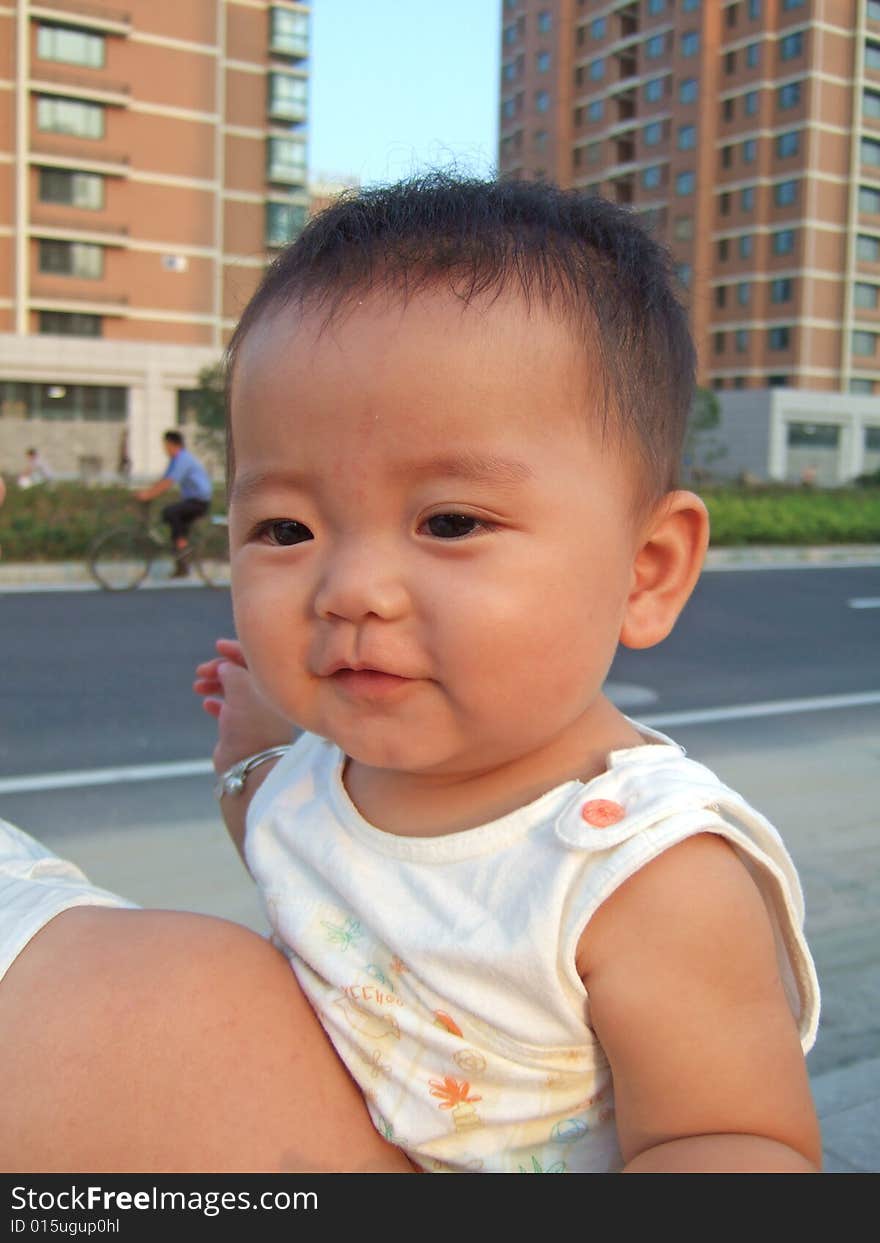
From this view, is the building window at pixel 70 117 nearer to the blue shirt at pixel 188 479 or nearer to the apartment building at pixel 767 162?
the apartment building at pixel 767 162

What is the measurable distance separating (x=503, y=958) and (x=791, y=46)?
58.1 meters

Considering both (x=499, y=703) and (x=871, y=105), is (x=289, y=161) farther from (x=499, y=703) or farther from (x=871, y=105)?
(x=499, y=703)

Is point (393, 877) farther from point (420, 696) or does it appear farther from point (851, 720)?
point (851, 720)

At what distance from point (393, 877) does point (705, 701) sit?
519cm

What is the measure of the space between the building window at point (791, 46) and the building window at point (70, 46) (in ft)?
97.9

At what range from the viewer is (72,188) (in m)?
40.3

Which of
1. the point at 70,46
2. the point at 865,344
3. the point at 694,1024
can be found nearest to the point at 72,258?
the point at 70,46

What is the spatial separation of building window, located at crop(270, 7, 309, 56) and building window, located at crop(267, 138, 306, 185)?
670cm

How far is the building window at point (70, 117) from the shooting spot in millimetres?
39531

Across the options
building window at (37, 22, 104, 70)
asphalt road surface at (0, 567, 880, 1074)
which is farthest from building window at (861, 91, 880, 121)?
asphalt road surface at (0, 567, 880, 1074)

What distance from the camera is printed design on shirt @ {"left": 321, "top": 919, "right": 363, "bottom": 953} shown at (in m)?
1.01

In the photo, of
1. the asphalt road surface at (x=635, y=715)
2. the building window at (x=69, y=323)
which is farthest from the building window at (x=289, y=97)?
the asphalt road surface at (x=635, y=715)

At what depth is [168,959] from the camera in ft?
3.05

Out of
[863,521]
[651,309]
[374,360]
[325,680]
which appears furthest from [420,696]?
[863,521]
